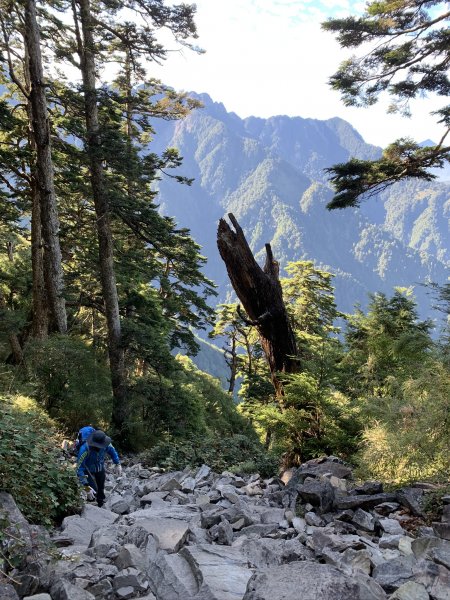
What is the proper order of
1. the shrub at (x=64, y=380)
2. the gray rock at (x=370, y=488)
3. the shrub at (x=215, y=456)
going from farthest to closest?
the shrub at (x=64, y=380) → the shrub at (x=215, y=456) → the gray rock at (x=370, y=488)

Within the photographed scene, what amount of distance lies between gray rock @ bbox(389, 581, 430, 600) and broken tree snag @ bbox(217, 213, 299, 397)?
4.90 m

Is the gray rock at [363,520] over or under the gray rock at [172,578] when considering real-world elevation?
over

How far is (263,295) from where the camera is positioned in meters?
7.86

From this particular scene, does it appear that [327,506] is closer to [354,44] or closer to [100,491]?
[100,491]

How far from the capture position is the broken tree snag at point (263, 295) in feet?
25.1

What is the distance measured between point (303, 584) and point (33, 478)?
308 cm

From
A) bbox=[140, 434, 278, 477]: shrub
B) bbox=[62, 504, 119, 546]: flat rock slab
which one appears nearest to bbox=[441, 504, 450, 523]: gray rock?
bbox=[62, 504, 119, 546]: flat rock slab

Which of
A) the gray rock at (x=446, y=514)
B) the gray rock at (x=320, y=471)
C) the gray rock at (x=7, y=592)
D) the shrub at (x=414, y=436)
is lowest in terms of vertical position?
the gray rock at (x=7, y=592)

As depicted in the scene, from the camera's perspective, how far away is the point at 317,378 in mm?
7430

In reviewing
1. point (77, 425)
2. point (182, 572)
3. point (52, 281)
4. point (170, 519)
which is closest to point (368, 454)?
point (170, 519)

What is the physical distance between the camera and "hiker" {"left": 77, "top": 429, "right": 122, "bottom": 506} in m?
6.56

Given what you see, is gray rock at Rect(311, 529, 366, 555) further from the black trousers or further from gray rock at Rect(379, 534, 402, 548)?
the black trousers

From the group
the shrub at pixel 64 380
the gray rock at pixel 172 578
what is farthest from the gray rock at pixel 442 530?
the shrub at pixel 64 380

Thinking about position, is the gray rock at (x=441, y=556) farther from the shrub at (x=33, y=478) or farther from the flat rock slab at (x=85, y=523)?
the shrub at (x=33, y=478)
